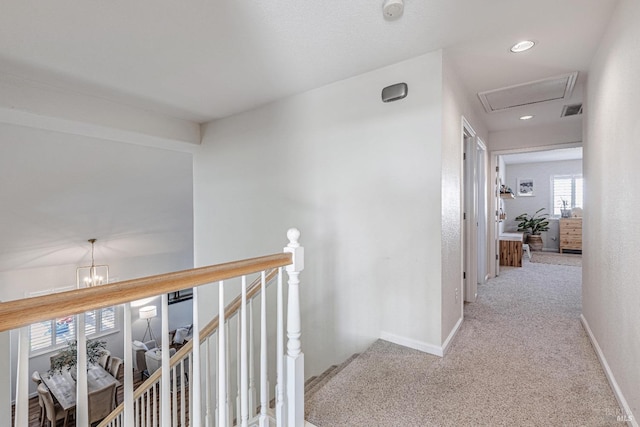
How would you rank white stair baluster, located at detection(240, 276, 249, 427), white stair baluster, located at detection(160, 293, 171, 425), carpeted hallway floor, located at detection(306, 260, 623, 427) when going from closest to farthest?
1. white stair baluster, located at detection(160, 293, 171, 425)
2. white stair baluster, located at detection(240, 276, 249, 427)
3. carpeted hallway floor, located at detection(306, 260, 623, 427)

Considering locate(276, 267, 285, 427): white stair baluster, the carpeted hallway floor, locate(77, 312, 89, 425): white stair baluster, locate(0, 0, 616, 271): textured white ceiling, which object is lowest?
the carpeted hallway floor

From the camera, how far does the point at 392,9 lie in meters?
1.69

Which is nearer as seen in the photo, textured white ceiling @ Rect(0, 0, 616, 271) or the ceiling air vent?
textured white ceiling @ Rect(0, 0, 616, 271)

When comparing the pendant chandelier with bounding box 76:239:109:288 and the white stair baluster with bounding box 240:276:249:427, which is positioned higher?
the white stair baluster with bounding box 240:276:249:427

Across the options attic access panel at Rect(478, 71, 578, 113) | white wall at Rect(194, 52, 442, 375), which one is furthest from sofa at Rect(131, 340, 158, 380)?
attic access panel at Rect(478, 71, 578, 113)

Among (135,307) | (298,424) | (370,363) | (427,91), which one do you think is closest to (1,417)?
(298,424)

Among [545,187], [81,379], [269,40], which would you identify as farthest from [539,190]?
[81,379]

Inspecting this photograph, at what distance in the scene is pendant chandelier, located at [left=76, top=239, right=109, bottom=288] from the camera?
635 cm

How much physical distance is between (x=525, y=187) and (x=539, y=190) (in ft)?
1.02

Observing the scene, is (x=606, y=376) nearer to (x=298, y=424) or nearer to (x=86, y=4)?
(x=298, y=424)

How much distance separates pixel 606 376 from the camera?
183 cm

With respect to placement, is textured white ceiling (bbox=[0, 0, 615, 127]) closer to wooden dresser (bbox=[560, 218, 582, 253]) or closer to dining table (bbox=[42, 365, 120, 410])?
dining table (bbox=[42, 365, 120, 410])

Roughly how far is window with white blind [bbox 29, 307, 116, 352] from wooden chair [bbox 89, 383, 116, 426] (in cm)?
162

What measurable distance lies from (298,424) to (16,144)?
4.12m
